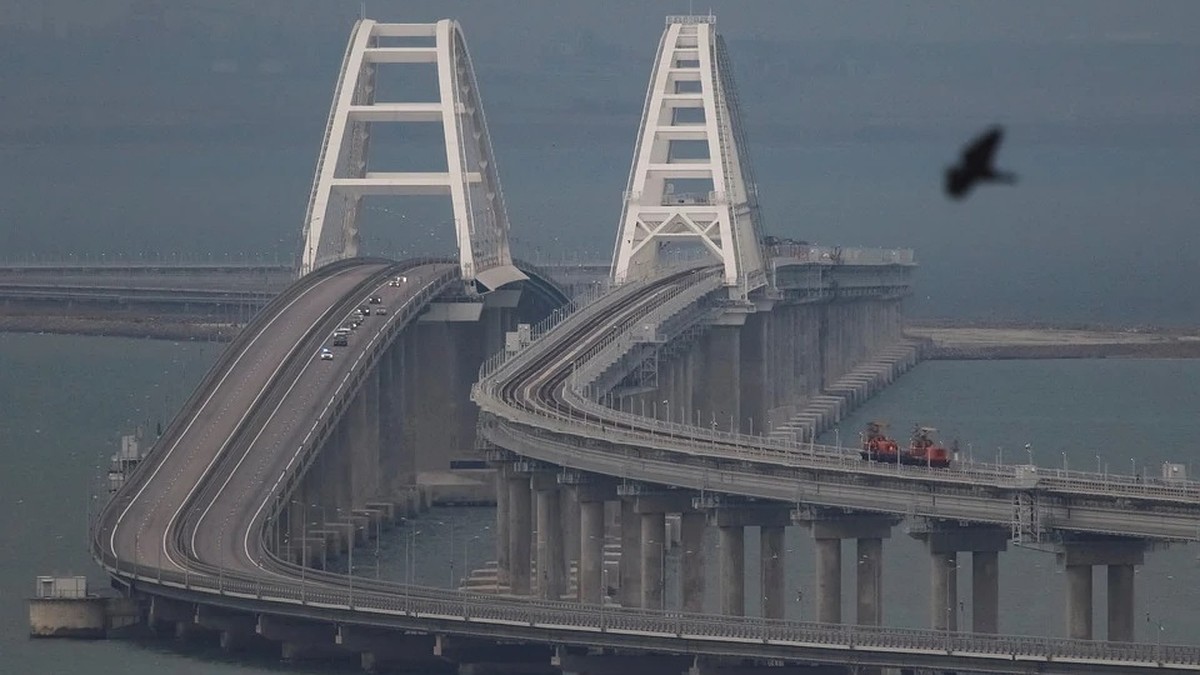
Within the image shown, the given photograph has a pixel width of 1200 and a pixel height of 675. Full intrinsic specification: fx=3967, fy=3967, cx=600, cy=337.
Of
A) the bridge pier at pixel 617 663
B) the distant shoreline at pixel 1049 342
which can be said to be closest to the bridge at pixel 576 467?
the bridge pier at pixel 617 663

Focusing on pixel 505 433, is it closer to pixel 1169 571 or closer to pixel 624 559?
pixel 624 559

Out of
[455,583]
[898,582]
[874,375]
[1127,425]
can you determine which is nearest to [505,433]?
[455,583]

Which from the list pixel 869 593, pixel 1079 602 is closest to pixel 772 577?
pixel 869 593

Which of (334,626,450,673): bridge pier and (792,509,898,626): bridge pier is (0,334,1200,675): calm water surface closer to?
(334,626,450,673): bridge pier

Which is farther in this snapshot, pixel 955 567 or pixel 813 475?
pixel 813 475

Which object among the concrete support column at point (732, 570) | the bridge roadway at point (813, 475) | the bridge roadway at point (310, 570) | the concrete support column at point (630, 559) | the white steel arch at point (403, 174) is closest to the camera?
the bridge roadway at point (310, 570)

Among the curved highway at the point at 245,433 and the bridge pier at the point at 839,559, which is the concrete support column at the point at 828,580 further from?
the curved highway at the point at 245,433

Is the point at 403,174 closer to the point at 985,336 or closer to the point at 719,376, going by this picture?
the point at 719,376

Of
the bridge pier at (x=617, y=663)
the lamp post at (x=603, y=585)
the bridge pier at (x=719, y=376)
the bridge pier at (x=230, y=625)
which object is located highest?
the bridge pier at (x=719, y=376)
